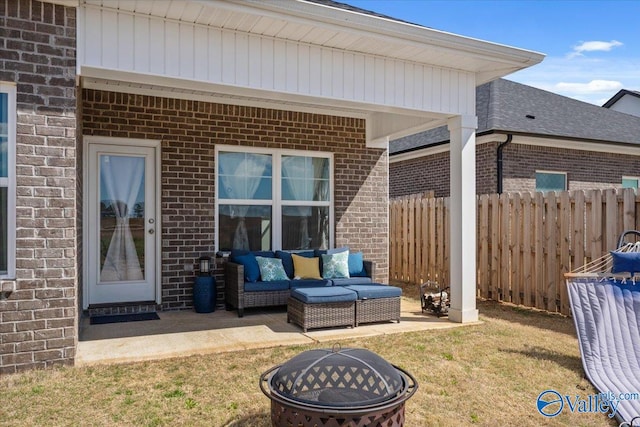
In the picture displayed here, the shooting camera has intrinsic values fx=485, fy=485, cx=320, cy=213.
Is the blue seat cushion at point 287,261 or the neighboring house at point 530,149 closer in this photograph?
the blue seat cushion at point 287,261

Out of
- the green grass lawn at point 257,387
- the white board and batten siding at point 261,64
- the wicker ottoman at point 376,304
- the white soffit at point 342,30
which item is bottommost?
the green grass lawn at point 257,387

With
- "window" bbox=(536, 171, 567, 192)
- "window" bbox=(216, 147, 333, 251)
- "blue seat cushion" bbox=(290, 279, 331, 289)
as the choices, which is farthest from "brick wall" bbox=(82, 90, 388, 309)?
"window" bbox=(536, 171, 567, 192)

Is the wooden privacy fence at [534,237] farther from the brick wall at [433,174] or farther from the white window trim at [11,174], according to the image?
the white window trim at [11,174]

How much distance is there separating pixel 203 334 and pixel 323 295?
147 cm

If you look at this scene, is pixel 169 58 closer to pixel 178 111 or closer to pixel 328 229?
pixel 178 111

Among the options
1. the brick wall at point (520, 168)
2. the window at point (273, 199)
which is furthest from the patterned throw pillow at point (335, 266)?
the brick wall at point (520, 168)

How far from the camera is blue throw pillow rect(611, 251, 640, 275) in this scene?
496 cm

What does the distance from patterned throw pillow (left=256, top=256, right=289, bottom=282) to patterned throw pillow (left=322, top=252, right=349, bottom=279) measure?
0.61 m

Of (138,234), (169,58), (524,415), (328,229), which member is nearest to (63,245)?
(169,58)

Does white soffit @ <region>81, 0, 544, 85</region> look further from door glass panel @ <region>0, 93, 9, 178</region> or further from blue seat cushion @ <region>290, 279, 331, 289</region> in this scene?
blue seat cushion @ <region>290, 279, 331, 289</region>

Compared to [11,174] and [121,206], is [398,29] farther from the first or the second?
[121,206]

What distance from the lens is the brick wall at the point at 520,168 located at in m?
10.9

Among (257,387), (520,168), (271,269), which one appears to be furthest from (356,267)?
(520,168)

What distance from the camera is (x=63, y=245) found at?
14.3ft
